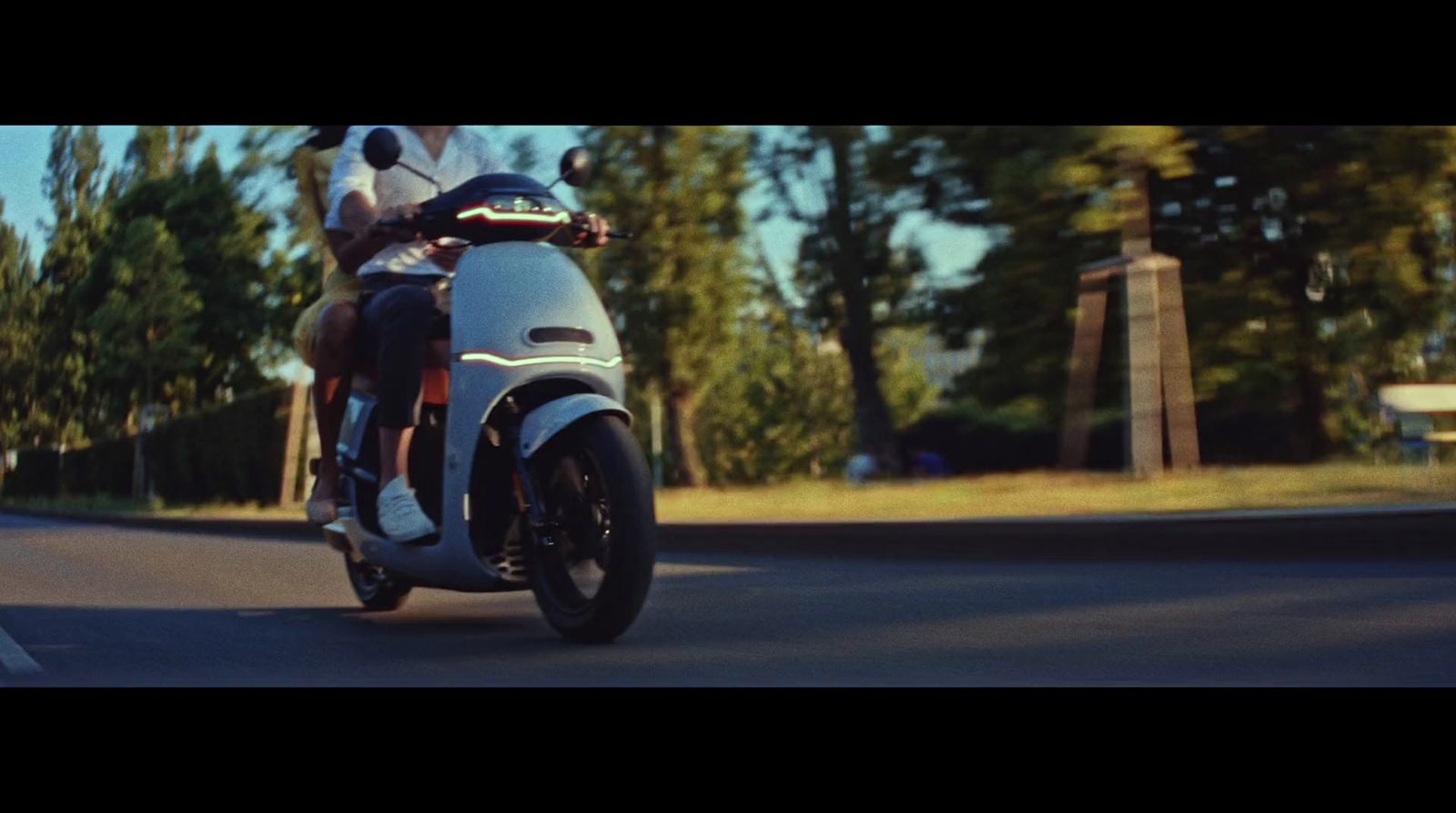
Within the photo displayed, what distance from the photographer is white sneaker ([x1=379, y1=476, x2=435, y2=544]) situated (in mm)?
3898

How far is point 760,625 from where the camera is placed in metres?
4.04

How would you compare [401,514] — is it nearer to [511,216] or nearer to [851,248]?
[511,216]

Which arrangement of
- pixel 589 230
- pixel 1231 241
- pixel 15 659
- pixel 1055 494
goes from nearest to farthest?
pixel 15 659
pixel 589 230
pixel 1055 494
pixel 1231 241

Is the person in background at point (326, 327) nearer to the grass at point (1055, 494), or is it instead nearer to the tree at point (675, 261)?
the grass at point (1055, 494)

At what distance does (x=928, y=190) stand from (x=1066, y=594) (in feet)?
10.6

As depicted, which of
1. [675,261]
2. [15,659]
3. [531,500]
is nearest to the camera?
[15,659]

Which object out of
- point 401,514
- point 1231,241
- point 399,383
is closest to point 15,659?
point 401,514

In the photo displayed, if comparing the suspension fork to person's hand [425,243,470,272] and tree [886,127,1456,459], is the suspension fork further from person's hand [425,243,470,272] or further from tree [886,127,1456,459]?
tree [886,127,1456,459]

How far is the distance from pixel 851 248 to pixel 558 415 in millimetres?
3008
